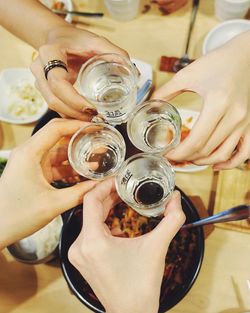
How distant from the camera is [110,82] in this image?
1.18 metres

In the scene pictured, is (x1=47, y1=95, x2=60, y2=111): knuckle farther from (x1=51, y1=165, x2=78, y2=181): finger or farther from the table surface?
the table surface

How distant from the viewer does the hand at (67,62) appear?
1123mm

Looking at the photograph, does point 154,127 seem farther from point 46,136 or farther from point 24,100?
point 24,100

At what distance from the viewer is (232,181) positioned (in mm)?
1349

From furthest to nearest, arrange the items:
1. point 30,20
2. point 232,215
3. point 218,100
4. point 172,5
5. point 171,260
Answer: point 172,5, point 30,20, point 171,260, point 232,215, point 218,100

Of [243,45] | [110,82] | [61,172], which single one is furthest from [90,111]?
[243,45]

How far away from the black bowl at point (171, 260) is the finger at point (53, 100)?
0.87ft

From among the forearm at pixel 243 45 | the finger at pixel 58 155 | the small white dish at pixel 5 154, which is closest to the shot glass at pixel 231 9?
the forearm at pixel 243 45

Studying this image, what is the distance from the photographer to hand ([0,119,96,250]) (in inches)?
40.1

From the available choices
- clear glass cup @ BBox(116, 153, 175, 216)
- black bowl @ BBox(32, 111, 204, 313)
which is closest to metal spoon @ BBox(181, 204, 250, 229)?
black bowl @ BBox(32, 111, 204, 313)

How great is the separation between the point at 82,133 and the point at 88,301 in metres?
0.44

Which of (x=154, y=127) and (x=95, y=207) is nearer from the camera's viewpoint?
(x=95, y=207)

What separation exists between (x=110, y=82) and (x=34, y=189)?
37 centimetres

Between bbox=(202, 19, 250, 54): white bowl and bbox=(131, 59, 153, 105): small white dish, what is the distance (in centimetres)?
22
